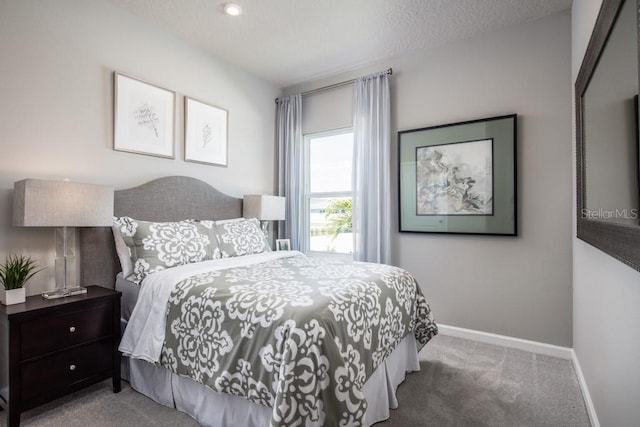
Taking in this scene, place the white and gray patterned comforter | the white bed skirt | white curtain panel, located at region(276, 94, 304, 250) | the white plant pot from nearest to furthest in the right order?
the white and gray patterned comforter → the white bed skirt → the white plant pot → white curtain panel, located at region(276, 94, 304, 250)

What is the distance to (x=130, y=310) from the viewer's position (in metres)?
2.27

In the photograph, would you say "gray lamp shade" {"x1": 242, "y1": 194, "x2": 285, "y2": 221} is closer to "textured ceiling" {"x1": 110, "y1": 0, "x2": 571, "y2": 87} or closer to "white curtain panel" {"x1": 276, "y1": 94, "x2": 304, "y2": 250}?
"white curtain panel" {"x1": 276, "y1": 94, "x2": 304, "y2": 250}

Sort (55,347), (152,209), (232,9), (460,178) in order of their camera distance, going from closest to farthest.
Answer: (55,347) < (232,9) < (152,209) < (460,178)

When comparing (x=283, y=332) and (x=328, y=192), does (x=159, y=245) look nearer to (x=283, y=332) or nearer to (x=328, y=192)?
(x=283, y=332)

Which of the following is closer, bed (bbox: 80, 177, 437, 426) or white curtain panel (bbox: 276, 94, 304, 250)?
bed (bbox: 80, 177, 437, 426)

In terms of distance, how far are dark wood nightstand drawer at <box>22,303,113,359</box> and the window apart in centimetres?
244

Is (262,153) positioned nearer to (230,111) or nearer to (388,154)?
(230,111)

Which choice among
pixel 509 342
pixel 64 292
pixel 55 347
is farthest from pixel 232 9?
pixel 509 342

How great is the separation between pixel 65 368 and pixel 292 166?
293 centimetres

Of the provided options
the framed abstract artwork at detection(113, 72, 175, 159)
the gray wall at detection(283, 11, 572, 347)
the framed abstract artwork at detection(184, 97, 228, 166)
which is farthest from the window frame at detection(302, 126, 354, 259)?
the framed abstract artwork at detection(113, 72, 175, 159)

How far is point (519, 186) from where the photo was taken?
2.88 m

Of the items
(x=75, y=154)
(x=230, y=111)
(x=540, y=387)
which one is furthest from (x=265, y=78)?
(x=540, y=387)

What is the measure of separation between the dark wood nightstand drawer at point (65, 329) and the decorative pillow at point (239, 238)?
3.07ft

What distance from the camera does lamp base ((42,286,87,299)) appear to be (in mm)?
2021
